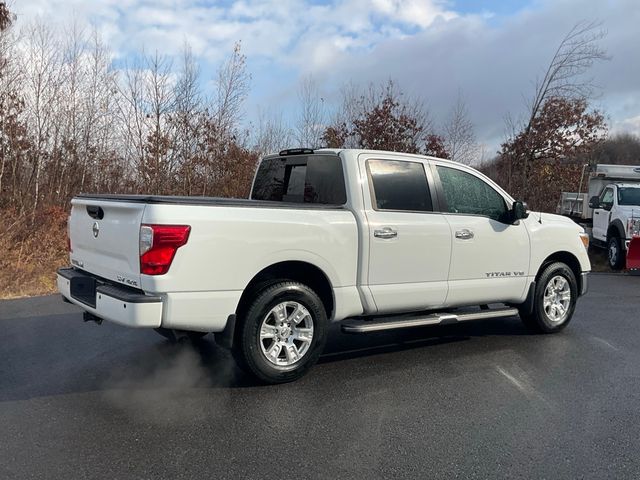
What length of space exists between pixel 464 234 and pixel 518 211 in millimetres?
764

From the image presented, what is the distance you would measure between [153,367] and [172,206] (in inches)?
73.5

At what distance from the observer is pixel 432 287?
5414 mm

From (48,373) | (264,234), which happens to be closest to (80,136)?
(48,373)

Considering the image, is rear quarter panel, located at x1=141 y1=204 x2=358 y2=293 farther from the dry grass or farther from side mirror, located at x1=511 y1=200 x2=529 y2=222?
the dry grass

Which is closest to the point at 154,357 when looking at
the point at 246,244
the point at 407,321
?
the point at 246,244

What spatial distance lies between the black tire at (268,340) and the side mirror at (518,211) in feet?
8.21

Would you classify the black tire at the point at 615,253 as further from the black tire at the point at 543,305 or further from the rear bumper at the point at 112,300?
the rear bumper at the point at 112,300

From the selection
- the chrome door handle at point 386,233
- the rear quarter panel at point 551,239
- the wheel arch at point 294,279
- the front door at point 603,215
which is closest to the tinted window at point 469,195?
the rear quarter panel at point 551,239

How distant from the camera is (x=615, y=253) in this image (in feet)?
42.5

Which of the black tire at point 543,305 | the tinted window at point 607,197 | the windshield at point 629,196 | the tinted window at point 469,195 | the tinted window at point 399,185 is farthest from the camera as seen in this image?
the tinted window at point 607,197

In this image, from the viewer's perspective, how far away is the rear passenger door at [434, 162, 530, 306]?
5.60m

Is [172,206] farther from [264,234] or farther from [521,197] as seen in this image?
[521,197]

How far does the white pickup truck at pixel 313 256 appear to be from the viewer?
4062mm

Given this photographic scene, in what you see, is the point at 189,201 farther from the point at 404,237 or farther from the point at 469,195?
the point at 469,195
